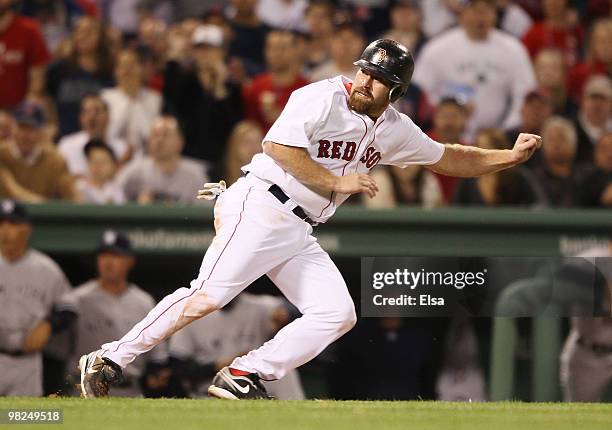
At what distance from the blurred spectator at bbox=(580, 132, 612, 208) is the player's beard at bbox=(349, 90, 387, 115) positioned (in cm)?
350

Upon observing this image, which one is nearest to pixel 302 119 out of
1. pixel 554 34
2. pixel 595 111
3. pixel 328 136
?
pixel 328 136

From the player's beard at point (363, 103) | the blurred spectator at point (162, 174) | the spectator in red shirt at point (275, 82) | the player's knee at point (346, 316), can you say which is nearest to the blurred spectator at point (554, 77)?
the spectator in red shirt at point (275, 82)

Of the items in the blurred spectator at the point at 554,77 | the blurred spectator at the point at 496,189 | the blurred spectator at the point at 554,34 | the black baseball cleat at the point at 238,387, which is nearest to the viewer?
the black baseball cleat at the point at 238,387

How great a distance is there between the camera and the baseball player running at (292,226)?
5.25 m

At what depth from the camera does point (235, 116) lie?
8891 millimetres

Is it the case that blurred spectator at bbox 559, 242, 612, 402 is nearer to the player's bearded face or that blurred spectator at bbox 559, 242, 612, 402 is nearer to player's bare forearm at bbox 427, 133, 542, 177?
player's bare forearm at bbox 427, 133, 542, 177

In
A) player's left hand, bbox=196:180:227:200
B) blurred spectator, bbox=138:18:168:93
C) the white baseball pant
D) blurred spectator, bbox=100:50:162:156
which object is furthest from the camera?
blurred spectator, bbox=138:18:168:93

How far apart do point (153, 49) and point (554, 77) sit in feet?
10.5

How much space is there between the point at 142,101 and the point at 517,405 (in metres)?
4.59

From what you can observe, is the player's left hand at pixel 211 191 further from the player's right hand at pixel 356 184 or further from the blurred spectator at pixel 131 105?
the blurred spectator at pixel 131 105

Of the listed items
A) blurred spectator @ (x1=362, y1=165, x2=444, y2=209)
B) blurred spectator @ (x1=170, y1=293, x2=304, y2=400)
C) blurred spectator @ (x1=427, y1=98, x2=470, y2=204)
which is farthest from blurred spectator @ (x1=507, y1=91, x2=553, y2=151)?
blurred spectator @ (x1=170, y1=293, x2=304, y2=400)

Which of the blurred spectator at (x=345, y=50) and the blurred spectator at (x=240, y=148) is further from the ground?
the blurred spectator at (x=345, y=50)

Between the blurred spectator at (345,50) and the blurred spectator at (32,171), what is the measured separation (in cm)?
216

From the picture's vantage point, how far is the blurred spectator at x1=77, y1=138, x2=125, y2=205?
8383 millimetres
